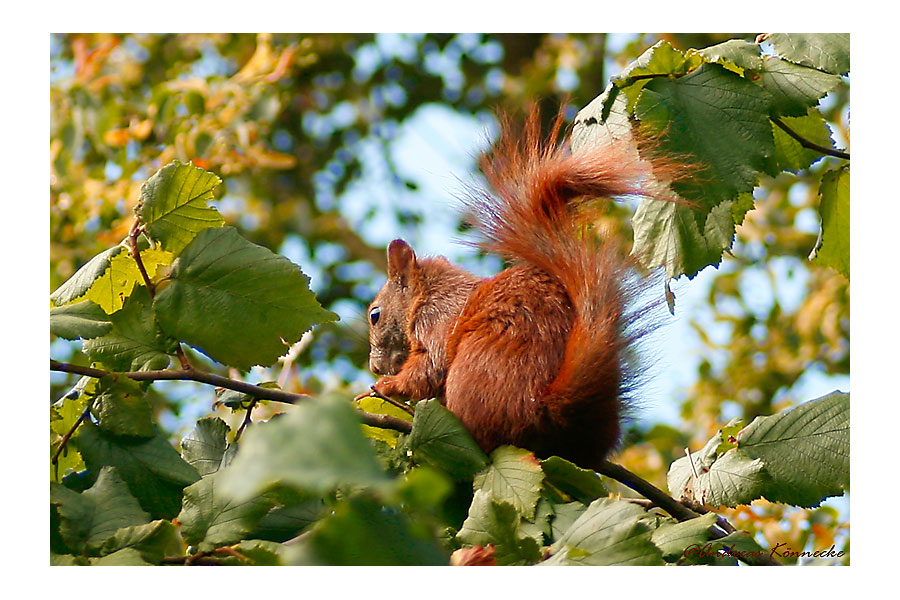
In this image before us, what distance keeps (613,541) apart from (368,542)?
1.31 ft

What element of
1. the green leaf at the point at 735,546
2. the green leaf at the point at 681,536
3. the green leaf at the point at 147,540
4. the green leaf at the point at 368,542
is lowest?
the green leaf at the point at 735,546

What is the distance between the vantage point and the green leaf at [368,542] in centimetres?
41

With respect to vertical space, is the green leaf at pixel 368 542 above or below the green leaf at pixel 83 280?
below

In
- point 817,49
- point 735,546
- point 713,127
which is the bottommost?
point 735,546

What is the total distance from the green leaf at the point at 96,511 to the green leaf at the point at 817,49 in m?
0.94

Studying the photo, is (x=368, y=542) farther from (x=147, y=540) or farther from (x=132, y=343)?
(x=132, y=343)

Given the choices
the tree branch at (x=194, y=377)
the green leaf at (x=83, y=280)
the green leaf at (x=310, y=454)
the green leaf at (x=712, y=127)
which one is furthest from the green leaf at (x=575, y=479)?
the green leaf at (x=310, y=454)

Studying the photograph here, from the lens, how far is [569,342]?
1.24 m

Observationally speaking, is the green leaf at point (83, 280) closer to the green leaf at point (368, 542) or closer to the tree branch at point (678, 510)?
the green leaf at point (368, 542)

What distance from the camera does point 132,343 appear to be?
3.56 ft

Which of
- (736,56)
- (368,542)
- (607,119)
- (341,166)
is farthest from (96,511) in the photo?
(341,166)

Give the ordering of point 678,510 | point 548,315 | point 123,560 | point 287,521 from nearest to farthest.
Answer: point 123,560, point 287,521, point 678,510, point 548,315

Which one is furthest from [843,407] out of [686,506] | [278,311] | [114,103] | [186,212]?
[114,103]

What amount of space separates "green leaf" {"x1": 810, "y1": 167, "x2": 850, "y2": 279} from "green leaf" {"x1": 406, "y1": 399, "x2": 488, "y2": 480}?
61cm
